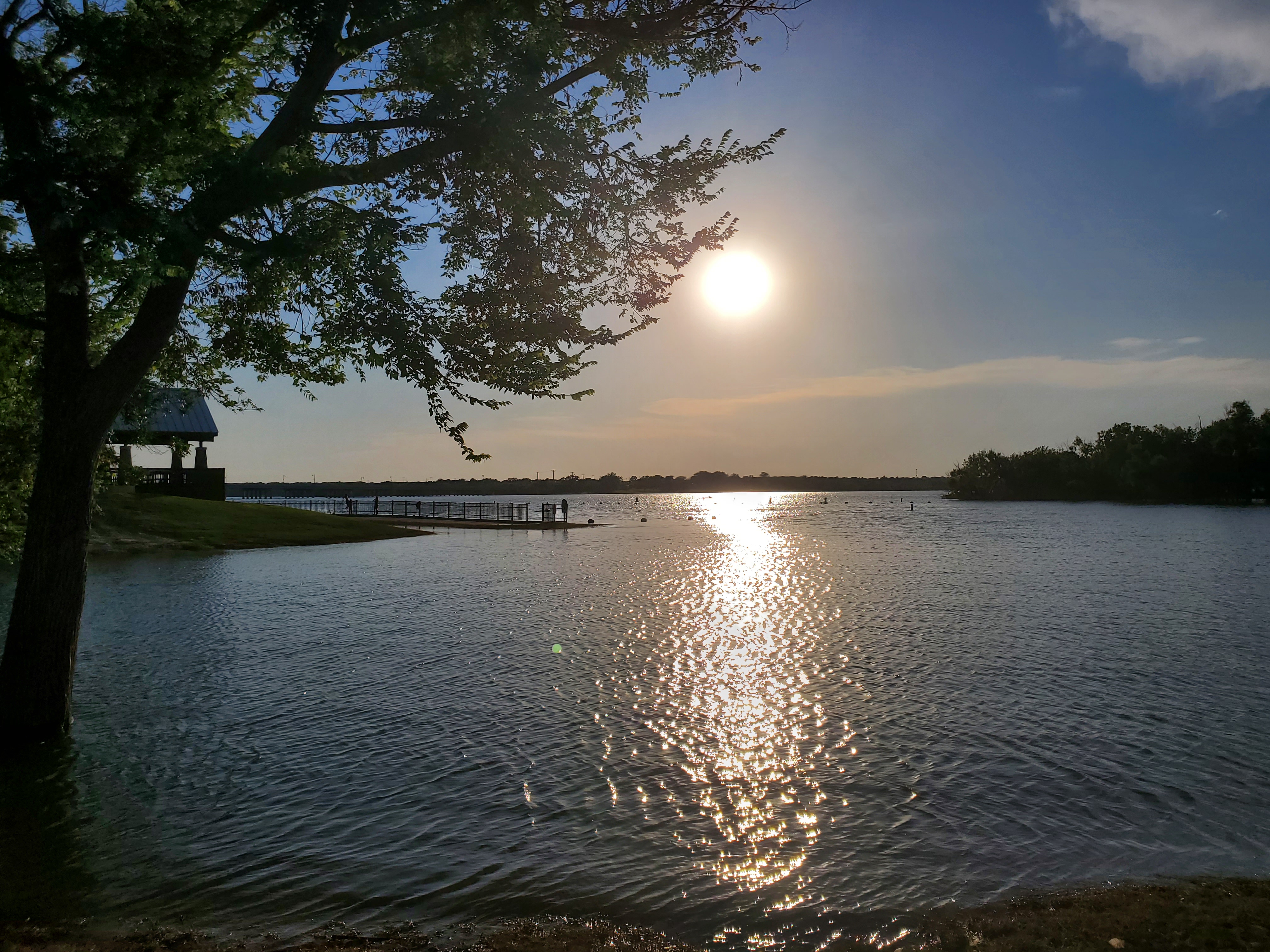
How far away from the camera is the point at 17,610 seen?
9727 mm

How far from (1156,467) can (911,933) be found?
552 feet

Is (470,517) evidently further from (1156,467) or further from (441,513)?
(1156,467)

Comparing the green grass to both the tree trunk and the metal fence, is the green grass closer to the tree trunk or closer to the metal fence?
the metal fence

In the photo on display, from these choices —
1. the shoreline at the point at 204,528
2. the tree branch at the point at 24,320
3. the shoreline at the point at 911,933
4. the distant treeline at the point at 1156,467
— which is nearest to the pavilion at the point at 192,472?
the shoreline at the point at 204,528

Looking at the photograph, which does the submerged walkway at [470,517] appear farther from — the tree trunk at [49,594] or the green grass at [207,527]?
the tree trunk at [49,594]

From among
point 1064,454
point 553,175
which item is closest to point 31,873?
point 553,175

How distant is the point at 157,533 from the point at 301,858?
40.9 metres

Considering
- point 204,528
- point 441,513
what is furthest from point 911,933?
point 441,513

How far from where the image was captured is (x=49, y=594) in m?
9.66

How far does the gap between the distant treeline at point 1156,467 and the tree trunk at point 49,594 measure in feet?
539

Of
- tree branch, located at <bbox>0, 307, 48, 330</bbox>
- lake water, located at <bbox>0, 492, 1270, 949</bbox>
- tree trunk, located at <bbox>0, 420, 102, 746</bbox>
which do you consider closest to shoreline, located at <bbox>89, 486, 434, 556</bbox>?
lake water, located at <bbox>0, 492, 1270, 949</bbox>

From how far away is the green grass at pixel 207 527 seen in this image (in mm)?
40312

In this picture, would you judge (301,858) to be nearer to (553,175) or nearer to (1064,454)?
(553,175)

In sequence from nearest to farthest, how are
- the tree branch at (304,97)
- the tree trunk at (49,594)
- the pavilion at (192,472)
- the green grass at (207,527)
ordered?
the tree branch at (304,97), the tree trunk at (49,594), the green grass at (207,527), the pavilion at (192,472)
